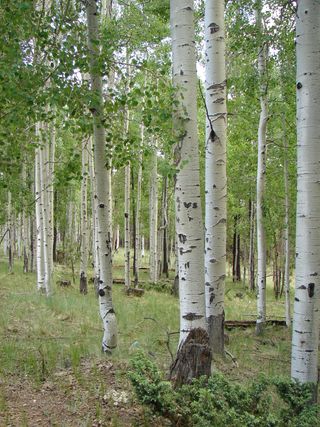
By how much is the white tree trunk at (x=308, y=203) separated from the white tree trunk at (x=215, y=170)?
1.63m

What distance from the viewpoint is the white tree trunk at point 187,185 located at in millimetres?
4363

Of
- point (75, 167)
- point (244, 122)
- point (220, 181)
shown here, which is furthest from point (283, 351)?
point (244, 122)

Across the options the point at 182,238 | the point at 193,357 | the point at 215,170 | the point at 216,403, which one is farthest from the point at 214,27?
the point at 216,403

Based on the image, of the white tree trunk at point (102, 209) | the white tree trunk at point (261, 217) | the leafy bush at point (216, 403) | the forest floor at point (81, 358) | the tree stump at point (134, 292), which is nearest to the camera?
the leafy bush at point (216, 403)

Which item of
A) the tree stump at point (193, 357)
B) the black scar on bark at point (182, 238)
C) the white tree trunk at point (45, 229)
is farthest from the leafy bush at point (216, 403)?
the white tree trunk at point (45, 229)

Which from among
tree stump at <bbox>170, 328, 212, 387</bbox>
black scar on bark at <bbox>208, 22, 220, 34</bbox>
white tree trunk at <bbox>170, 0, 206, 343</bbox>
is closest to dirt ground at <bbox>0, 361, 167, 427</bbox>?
tree stump at <bbox>170, 328, 212, 387</bbox>

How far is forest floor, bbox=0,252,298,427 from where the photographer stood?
4.20 meters

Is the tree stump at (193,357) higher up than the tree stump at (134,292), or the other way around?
the tree stump at (193,357)

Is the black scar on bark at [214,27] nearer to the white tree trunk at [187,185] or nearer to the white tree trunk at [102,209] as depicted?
the white tree trunk at [102,209]

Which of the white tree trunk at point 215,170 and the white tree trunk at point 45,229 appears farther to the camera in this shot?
the white tree trunk at point 45,229

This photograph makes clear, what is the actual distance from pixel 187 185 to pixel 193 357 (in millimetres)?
1812

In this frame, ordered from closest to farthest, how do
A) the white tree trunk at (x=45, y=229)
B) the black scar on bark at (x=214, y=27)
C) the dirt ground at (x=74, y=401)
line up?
the dirt ground at (x=74, y=401)
the black scar on bark at (x=214, y=27)
the white tree trunk at (x=45, y=229)

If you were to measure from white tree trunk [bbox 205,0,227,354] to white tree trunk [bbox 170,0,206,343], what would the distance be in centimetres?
175

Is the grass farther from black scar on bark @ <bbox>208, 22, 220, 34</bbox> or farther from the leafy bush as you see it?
black scar on bark @ <bbox>208, 22, 220, 34</bbox>
